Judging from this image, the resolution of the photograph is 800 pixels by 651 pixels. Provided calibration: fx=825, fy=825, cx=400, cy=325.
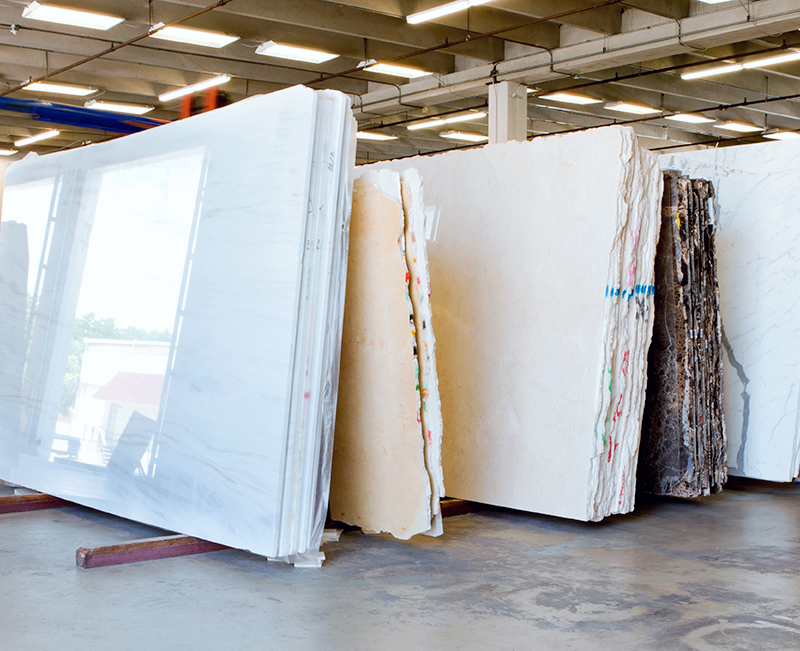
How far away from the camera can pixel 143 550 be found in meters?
3.37

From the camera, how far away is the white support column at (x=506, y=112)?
10.6 metres

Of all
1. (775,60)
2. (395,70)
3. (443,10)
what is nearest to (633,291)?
(443,10)

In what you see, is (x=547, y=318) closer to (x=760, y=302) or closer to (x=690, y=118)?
(x=760, y=302)

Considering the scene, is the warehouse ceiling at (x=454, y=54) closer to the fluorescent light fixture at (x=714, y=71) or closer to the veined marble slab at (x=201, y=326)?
the fluorescent light fixture at (x=714, y=71)

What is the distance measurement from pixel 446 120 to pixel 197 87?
4307 mm

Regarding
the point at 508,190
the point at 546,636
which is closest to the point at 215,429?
the point at 546,636

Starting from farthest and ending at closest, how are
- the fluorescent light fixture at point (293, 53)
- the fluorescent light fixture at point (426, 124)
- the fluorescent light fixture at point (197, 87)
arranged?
1. the fluorescent light fixture at point (426, 124)
2. the fluorescent light fixture at point (197, 87)
3. the fluorescent light fixture at point (293, 53)

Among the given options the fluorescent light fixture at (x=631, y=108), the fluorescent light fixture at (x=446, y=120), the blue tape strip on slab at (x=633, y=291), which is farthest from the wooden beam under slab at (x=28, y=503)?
Answer: the fluorescent light fixture at (x=631, y=108)

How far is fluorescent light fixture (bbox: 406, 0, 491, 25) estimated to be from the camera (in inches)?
316

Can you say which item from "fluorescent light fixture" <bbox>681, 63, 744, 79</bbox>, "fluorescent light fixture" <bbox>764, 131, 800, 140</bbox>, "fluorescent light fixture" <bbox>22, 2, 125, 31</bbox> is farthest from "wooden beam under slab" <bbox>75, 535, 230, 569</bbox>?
"fluorescent light fixture" <bbox>764, 131, 800, 140</bbox>

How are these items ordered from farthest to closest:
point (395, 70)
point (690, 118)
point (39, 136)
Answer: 1. point (39, 136)
2. point (690, 118)
3. point (395, 70)

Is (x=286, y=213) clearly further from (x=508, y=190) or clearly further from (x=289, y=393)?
(x=508, y=190)

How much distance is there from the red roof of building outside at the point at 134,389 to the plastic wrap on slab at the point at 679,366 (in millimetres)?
2657

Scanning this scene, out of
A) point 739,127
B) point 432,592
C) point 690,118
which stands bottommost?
point 432,592
